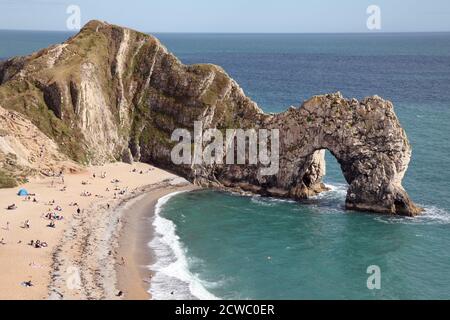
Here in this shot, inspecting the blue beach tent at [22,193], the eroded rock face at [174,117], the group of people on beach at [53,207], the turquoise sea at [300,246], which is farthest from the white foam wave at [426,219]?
the blue beach tent at [22,193]

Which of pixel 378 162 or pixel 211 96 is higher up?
pixel 211 96

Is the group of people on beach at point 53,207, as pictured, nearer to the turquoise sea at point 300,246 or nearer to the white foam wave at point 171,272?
the white foam wave at point 171,272

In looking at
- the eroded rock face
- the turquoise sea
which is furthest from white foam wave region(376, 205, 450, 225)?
the eroded rock face

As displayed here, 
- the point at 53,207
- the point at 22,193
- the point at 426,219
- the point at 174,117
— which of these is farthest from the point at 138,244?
the point at 426,219

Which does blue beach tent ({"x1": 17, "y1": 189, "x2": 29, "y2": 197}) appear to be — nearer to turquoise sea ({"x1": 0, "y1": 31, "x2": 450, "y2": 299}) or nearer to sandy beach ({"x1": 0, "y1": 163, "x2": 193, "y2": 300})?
sandy beach ({"x1": 0, "y1": 163, "x2": 193, "y2": 300})

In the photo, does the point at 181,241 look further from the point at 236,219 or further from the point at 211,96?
the point at 211,96

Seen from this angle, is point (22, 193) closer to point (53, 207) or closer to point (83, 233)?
point (53, 207)
